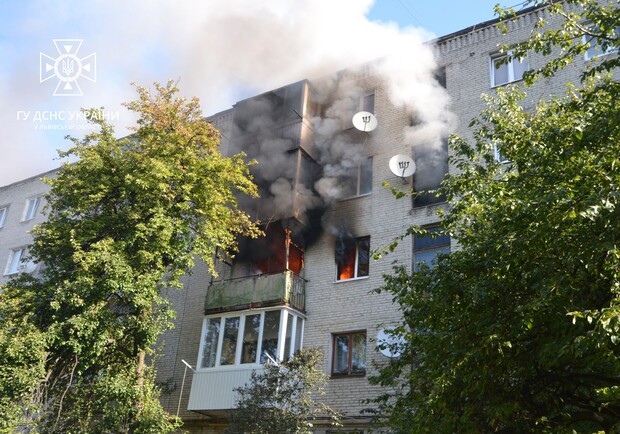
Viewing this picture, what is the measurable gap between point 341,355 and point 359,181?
5417mm

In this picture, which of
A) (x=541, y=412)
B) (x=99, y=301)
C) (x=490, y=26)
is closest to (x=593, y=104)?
(x=541, y=412)

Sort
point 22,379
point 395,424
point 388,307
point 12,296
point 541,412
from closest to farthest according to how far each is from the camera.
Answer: point 541,412, point 395,424, point 22,379, point 12,296, point 388,307

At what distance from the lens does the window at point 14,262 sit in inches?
1089

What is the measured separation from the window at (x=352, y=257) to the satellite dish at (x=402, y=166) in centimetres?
213

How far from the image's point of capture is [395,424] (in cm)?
953

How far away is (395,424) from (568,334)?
350 cm

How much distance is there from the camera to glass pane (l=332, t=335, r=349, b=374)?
1595 cm

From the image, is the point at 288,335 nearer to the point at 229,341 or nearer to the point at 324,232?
the point at 229,341

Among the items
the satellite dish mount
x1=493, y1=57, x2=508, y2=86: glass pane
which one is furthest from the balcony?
x1=493, y1=57, x2=508, y2=86: glass pane

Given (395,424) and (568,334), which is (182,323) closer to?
(395,424)

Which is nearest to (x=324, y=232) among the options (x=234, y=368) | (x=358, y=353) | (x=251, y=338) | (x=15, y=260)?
(x=251, y=338)

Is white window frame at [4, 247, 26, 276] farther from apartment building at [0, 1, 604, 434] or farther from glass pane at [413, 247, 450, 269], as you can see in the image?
glass pane at [413, 247, 450, 269]

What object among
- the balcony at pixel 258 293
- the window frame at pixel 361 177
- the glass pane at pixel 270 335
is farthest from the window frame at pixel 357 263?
the glass pane at pixel 270 335

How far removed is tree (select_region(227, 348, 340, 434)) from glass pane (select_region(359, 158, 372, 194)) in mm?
6294
